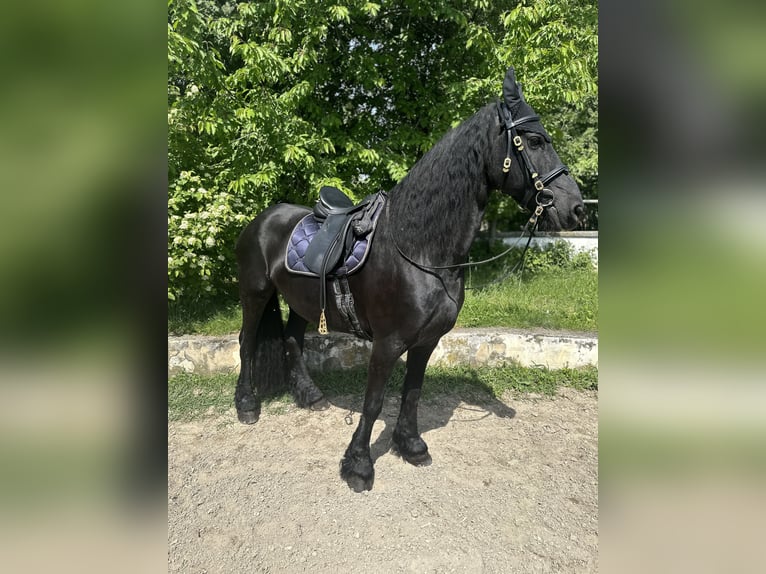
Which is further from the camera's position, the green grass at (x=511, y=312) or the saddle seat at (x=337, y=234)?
the green grass at (x=511, y=312)

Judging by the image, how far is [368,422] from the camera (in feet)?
9.07

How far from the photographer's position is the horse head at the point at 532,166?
2111 mm

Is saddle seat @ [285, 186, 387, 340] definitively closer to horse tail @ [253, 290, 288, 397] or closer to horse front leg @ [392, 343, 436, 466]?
horse front leg @ [392, 343, 436, 466]

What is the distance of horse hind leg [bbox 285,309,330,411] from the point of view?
3852 mm

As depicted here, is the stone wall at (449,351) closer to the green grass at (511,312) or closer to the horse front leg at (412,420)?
the green grass at (511,312)

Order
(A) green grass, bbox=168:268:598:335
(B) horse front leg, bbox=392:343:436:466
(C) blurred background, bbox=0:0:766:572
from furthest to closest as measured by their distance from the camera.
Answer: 1. (A) green grass, bbox=168:268:598:335
2. (B) horse front leg, bbox=392:343:436:466
3. (C) blurred background, bbox=0:0:766:572

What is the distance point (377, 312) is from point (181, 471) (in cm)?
179

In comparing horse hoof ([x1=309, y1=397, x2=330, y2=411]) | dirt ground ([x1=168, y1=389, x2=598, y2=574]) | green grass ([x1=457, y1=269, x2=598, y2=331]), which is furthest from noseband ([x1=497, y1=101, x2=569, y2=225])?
green grass ([x1=457, y1=269, x2=598, y2=331])

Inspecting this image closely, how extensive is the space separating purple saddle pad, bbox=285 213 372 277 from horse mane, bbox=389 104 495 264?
0.26 meters
